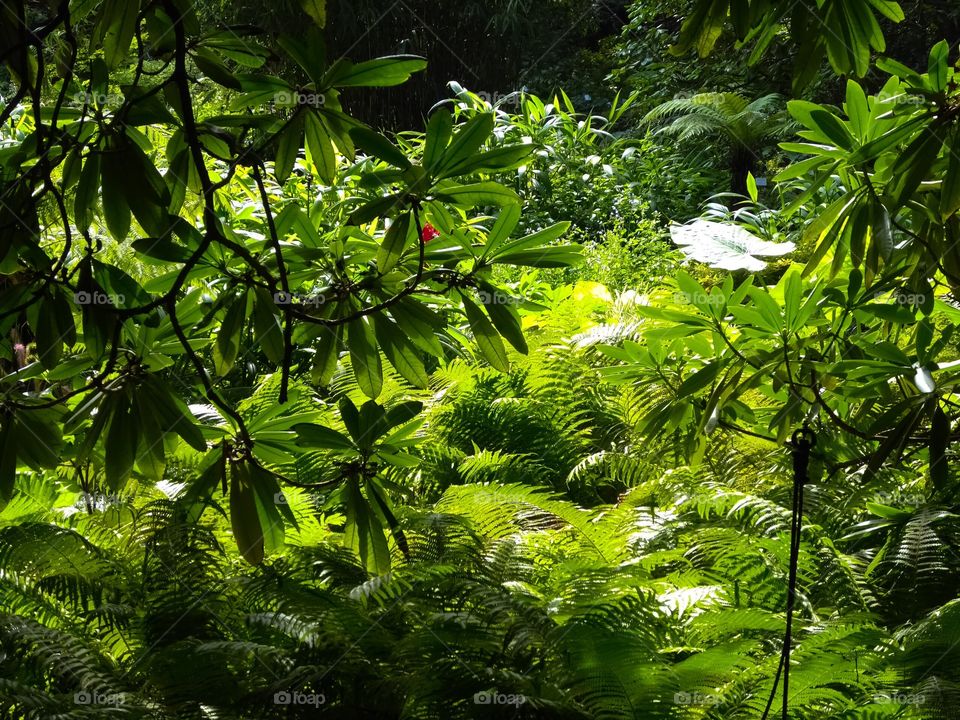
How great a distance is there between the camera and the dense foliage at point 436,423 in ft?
3.52

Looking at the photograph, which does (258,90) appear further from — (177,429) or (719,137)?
(719,137)

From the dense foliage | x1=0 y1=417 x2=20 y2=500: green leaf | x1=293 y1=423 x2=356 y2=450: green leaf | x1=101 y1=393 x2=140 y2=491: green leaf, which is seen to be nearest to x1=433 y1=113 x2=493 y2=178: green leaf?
the dense foliage

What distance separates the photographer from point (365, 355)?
1112 millimetres

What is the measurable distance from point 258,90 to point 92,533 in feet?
6.51

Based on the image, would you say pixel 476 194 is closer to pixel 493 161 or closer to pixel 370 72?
pixel 493 161

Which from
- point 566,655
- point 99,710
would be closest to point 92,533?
point 99,710

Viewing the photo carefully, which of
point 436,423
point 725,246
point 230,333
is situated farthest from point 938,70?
point 725,246

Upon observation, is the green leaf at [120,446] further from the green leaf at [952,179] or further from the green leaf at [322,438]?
the green leaf at [952,179]

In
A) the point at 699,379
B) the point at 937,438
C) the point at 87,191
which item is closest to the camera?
the point at 87,191

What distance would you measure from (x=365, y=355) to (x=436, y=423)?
2.47 m

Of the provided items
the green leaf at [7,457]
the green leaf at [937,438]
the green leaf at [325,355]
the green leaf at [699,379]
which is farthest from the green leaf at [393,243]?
the green leaf at [937,438]

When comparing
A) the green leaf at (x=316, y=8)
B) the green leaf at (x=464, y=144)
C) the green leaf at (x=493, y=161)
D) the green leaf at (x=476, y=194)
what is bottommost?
the green leaf at (x=476, y=194)

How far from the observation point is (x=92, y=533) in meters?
2.64

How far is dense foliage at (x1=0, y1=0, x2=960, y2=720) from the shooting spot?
107 centimetres
